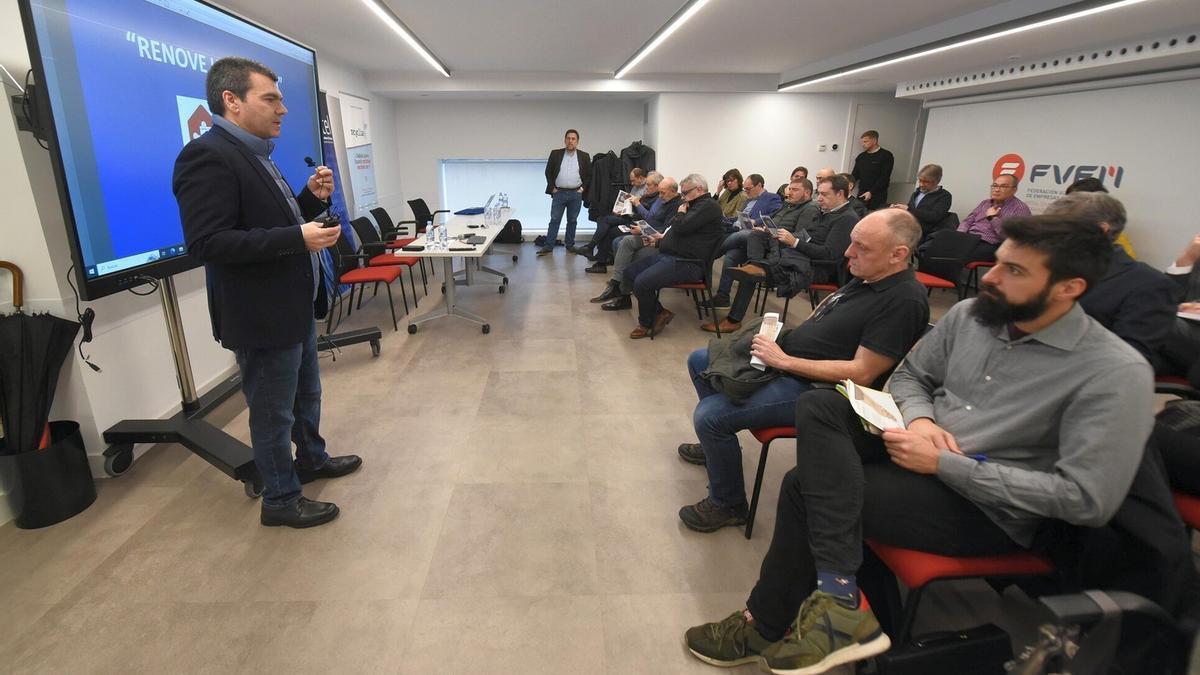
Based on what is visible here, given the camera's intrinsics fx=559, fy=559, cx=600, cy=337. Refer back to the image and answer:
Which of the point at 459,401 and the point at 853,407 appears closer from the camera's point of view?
the point at 853,407

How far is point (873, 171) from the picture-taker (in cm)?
834

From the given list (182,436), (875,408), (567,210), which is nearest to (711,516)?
(875,408)

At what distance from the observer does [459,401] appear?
3.51 metres

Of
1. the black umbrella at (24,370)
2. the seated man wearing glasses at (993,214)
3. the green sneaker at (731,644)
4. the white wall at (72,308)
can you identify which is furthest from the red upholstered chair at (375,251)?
the seated man wearing glasses at (993,214)

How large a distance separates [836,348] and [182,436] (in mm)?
2866

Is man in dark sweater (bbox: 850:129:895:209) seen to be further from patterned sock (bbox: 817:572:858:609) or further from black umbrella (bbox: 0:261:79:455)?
black umbrella (bbox: 0:261:79:455)

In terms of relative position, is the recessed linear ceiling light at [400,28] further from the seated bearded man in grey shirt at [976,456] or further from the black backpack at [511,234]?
the seated bearded man in grey shirt at [976,456]

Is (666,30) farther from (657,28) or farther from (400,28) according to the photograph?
(400,28)

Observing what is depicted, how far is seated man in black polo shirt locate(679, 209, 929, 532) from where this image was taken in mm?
1924

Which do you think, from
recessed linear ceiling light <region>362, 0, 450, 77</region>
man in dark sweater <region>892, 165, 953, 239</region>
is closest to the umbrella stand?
recessed linear ceiling light <region>362, 0, 450, 77</region>

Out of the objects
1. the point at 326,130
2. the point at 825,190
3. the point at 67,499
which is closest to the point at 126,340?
the point at 67,499

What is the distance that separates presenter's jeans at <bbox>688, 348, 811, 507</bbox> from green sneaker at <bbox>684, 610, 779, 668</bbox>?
622 mm

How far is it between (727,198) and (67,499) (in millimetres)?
6691

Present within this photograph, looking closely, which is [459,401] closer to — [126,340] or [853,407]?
[126,340]
